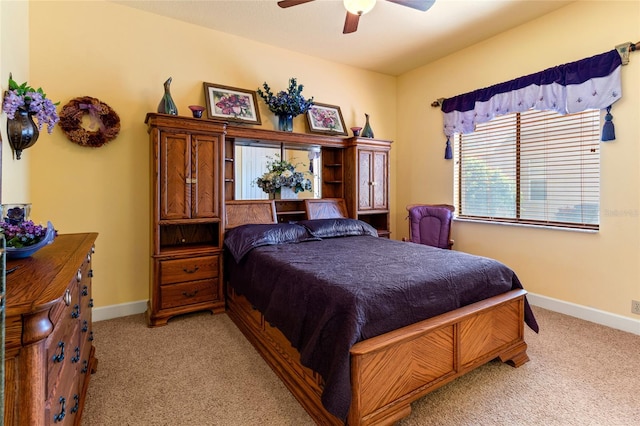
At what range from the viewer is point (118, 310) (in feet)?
10.3

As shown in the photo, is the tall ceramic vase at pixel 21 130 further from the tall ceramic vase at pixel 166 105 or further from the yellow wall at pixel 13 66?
the tall ceramic vase at pixel 166 105

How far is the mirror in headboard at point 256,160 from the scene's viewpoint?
365cm

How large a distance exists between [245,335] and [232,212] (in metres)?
1.36

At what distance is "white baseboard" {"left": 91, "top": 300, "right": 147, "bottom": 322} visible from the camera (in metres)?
3.03

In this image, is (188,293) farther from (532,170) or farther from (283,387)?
(532,170)

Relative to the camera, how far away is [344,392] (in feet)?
4.74

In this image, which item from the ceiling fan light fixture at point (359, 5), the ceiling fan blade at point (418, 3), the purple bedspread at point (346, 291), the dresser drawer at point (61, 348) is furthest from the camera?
the ceiling fan blade at point (418, 3)

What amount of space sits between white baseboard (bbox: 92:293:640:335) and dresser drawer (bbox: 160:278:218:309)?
0.51m

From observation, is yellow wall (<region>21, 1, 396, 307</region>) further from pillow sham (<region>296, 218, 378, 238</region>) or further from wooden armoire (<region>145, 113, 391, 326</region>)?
pillow sham (<region>296, 218, 378, 238</region>)

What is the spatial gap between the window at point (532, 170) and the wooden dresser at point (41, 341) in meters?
3.96

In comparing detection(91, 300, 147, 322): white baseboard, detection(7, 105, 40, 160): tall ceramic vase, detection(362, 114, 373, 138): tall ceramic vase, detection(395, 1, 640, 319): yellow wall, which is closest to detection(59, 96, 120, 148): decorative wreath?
detection(7, 105, 40, 160): tall ceramic vase

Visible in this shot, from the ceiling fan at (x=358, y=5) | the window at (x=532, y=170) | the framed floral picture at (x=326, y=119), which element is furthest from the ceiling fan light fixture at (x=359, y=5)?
the window at (x=532, y=170)

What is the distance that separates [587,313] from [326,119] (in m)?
3.51

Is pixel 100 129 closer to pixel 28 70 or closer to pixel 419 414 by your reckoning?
pixel 28 70
